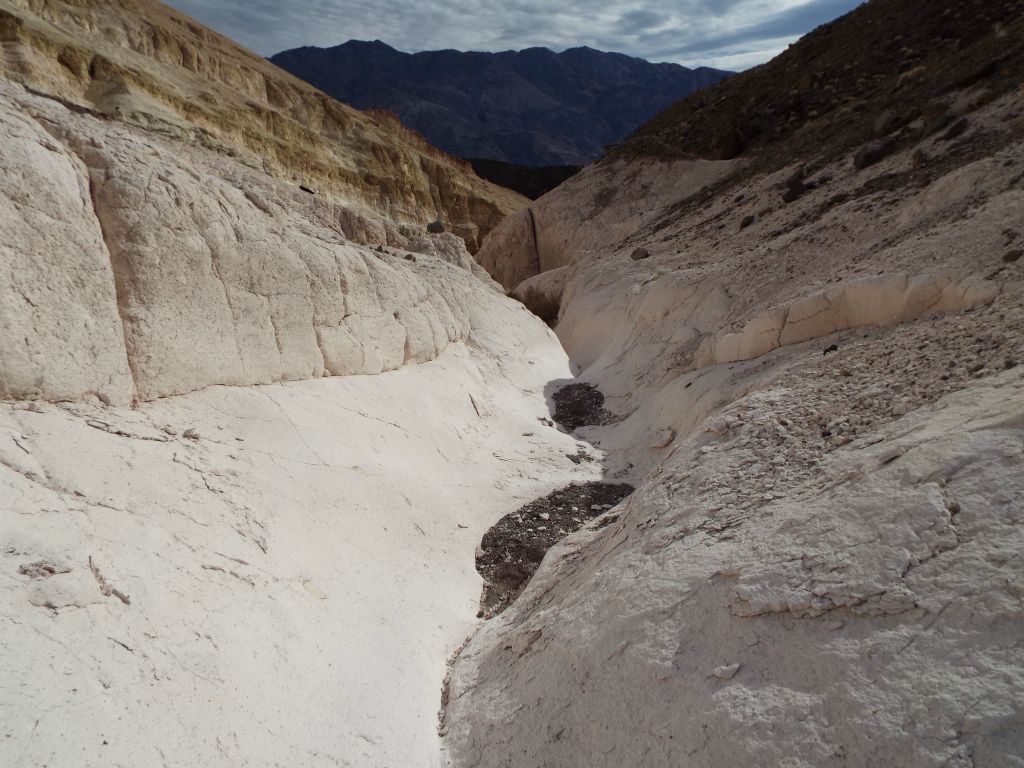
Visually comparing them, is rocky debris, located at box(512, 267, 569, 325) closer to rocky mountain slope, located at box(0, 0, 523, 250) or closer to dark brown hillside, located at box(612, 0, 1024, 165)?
rocky mountain slope, located at box(0, 0, 523, 250)

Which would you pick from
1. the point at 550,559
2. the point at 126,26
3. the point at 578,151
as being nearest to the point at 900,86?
the point at 550,559

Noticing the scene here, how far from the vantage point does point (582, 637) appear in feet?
10.0

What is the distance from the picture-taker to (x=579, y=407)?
8.93m

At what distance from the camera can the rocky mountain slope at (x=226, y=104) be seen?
16984 millimetres

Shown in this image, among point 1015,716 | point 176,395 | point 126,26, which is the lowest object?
point 1015,716

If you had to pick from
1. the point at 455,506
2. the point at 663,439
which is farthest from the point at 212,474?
the point at 663,439

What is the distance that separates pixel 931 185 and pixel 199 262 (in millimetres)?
8317

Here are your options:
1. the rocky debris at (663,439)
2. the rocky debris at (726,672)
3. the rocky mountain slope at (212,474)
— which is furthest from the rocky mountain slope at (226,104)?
the rocky debris at (726,672)

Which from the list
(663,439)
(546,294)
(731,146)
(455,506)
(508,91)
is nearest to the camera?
(455,506)

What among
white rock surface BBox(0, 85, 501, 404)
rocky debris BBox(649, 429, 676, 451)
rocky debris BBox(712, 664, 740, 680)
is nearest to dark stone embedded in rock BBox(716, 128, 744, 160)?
rocky debris BBox(649, 429, 676, 451)

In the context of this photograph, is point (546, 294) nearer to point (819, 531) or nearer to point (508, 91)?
point (819, 531)

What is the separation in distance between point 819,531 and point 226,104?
2537 cm

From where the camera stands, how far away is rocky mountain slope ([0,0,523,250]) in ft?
55.7

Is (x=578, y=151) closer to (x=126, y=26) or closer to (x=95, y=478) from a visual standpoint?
(x=126, y=26)
